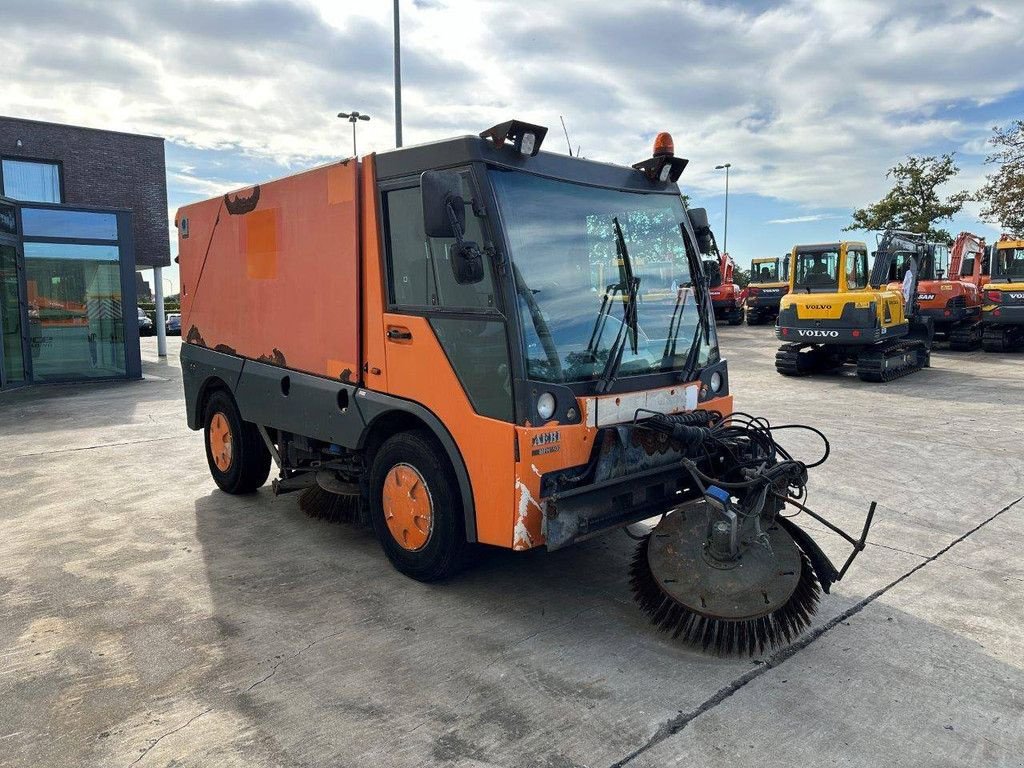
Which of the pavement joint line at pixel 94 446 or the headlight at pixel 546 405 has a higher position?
the headlight at pixel 546 405

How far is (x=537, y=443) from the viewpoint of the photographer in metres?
3.73

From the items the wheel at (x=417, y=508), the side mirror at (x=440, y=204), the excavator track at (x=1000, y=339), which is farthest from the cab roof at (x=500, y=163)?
the excavator track at (x=1000, y=339)

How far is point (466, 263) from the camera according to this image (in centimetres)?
373

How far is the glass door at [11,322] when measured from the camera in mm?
13984

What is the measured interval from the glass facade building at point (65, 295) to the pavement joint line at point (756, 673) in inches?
579

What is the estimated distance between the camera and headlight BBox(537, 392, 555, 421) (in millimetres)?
3759

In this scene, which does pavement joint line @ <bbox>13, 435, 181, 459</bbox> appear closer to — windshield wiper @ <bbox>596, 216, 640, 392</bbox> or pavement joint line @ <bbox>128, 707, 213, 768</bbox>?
pavement joint line @ <bbox>128, 707, 213, 768</bbox>

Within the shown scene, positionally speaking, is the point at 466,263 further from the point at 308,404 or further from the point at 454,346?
the point at 308,404

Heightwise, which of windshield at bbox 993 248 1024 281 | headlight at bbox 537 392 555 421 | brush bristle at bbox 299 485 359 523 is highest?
windshield at bbox 993 248 1024 281

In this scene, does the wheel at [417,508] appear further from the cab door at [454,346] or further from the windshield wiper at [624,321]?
the windshield wiper at [624,321]

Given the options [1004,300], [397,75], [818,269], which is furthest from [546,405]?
[1004,300]

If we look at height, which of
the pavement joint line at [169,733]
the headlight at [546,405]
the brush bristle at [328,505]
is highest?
the headlight at [546,405]

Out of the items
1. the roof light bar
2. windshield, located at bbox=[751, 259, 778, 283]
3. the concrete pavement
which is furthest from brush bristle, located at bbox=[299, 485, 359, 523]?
windshield, located at bbox=[751, 259, 778, 283]

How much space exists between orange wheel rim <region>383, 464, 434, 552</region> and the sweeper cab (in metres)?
0.01
